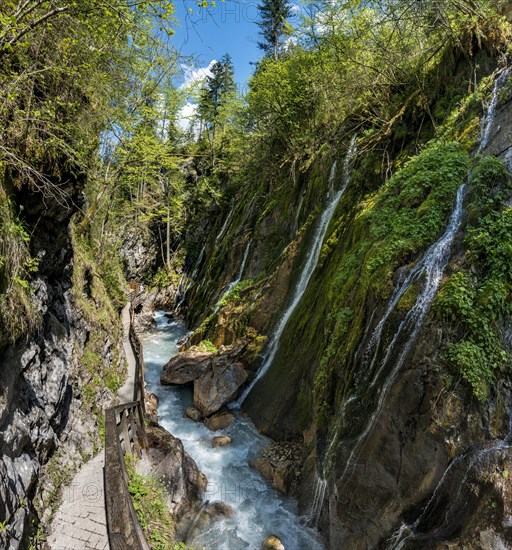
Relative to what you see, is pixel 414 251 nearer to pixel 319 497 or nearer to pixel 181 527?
pixel 319 497

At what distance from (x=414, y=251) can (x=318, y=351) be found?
12.5ft

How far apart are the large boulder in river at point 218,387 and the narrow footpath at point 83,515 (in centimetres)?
451

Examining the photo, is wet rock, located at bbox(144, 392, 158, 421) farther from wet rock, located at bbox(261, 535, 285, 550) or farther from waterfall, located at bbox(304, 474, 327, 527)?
waterfall, located at bbox(304, 474, 327, 527)

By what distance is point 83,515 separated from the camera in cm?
544

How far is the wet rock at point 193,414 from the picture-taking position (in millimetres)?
11224

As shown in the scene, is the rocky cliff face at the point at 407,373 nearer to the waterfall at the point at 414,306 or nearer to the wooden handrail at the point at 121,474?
the waterfall at the point at 414,306

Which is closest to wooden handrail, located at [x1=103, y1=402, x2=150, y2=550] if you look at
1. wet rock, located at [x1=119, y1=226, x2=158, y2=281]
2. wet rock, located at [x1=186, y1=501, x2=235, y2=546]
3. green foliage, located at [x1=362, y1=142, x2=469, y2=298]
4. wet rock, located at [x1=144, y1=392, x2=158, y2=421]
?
wet rock, located at [x1=186, y1=501, x2=235, y2=546]

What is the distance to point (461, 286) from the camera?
18.4 ft

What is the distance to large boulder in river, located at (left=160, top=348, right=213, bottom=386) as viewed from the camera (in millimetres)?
13141

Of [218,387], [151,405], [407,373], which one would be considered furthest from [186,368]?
[407,373]

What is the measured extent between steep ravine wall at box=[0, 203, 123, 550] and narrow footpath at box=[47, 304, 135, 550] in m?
0.17

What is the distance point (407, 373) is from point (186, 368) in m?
9.32

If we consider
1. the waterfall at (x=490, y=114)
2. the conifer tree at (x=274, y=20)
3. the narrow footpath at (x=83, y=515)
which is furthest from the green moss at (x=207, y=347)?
the conifer tree at (x=274, y=20)

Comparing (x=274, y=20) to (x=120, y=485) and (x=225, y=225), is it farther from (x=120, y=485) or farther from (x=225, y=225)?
(x=120, y=485)
